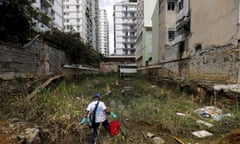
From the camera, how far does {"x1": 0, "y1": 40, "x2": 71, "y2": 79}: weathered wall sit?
6020 millimetres

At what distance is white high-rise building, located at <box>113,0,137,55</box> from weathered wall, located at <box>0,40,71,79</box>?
153 feet

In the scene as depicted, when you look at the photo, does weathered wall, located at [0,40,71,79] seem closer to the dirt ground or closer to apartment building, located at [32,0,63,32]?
the dirt ground

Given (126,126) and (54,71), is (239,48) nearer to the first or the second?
(126,126)

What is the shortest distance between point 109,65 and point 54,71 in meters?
28.6

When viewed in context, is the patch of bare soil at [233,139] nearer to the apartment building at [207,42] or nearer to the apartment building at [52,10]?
the apartment building at [207,42]

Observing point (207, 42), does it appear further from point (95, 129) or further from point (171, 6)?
point (171, 6)

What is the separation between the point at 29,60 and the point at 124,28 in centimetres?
5334

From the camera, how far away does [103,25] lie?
340 ft

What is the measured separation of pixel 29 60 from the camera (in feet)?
25.8

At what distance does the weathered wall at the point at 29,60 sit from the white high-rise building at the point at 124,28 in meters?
46.7

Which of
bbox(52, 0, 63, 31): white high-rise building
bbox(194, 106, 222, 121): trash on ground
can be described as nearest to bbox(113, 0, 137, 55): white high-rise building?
bbox(52, 0, 63, 31): white high-rise building

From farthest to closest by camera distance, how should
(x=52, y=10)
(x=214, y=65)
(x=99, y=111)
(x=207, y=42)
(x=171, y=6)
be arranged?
(x=52, y=10) < (x=171, y=6) < (x=207, y=42) < (x=214, y=65) < (x=99, y=111)

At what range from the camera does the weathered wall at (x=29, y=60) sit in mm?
6020

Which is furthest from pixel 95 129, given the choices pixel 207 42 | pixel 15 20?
pixel 207 42
